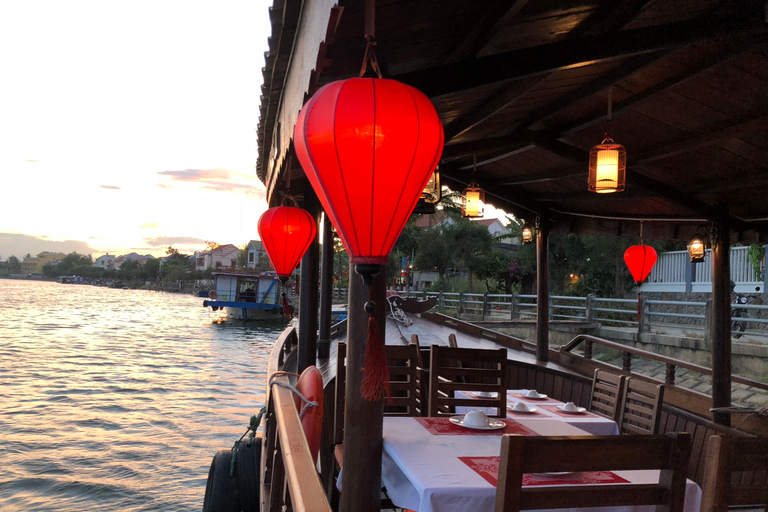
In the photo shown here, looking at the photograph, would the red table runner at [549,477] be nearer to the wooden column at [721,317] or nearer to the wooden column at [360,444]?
the wooden column at [360,444]

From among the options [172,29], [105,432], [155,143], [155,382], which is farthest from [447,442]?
[155,143]

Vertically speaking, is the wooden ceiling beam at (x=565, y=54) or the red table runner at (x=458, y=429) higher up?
the wooden ceiling beam at (x=565, y=54)

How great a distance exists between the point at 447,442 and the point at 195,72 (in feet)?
49.4

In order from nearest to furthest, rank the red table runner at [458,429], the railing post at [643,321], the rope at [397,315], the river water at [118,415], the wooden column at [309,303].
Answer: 1. the red table runner at [458,429]
2. the wooden column at [309,303]
3. the river water at [118,415]
4. the railing post at [643,321]
5. the rope at [397,315]

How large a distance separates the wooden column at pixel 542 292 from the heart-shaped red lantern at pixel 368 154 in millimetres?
5820

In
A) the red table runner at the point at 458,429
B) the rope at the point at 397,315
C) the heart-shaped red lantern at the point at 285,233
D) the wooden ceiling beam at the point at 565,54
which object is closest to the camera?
the red table runner at the point at 458,429

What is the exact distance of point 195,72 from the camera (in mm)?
15141

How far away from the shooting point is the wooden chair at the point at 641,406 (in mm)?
3164

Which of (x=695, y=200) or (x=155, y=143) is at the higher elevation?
(x=155, y=143)

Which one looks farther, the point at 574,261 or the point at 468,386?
the point at 574,261

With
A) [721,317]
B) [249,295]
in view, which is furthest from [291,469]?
[249,295]

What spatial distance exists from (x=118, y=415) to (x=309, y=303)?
321 inches

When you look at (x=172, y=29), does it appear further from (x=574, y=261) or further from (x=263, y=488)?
(x=574, y=261)

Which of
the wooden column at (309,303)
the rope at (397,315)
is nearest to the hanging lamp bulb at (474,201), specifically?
the wooden column at (309,303)
